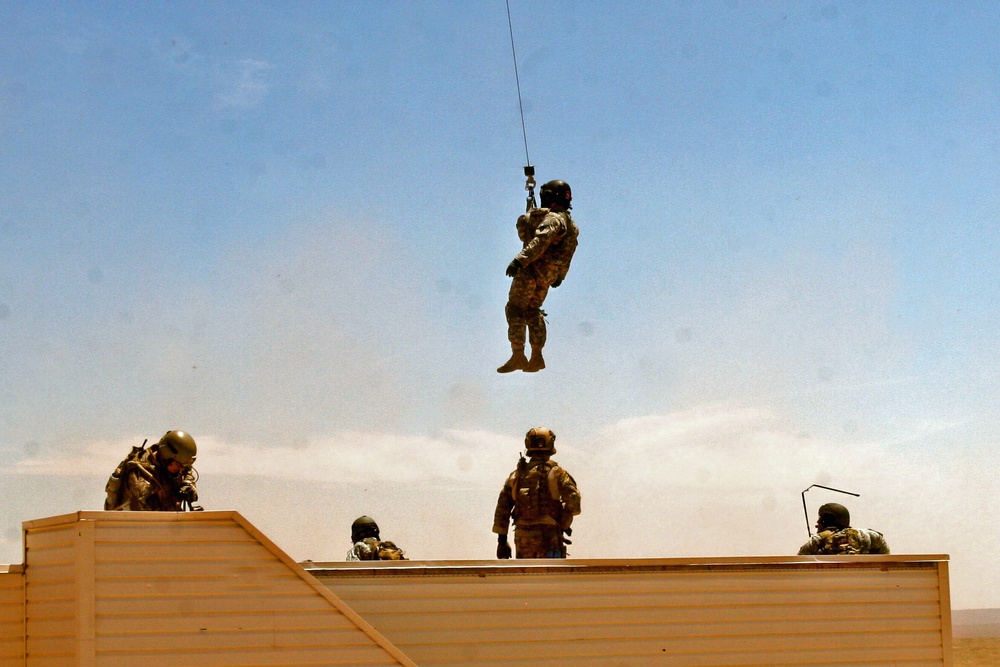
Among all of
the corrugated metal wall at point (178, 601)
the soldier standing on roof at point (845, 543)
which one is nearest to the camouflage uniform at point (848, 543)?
the soldier standing on roof at point (845, 543)

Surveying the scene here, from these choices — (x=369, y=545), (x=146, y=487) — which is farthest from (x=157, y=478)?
Answer: (x=369, y=545)

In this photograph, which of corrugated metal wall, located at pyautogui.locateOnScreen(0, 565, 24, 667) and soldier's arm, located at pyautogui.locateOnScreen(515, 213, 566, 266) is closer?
corrugated metal wall, located at pyautogui.locateOnScreen(0, 565, 24, 667)

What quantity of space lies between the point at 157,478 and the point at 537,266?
493 cm

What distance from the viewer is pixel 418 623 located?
1215 cm

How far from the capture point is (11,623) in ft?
35.4

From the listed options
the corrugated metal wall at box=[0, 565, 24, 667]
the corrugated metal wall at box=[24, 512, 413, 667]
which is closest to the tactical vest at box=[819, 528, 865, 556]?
the corrugated metal wall at box=[24, 512, 413, 667]

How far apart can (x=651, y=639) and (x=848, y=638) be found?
2138 millimetres

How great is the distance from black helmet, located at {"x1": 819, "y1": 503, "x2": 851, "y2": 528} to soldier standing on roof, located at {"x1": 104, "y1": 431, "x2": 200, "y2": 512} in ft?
25.2

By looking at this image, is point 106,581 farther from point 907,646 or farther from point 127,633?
point 907,646

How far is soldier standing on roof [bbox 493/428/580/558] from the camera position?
1509cm

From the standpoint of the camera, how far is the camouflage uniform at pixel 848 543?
15352 mm

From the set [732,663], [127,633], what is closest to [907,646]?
[732,663]

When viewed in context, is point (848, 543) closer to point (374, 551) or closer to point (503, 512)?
point (503, 512)

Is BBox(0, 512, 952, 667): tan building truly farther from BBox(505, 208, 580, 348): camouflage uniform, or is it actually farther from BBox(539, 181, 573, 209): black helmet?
BBox(539, 181, 573, 209): black helmet
